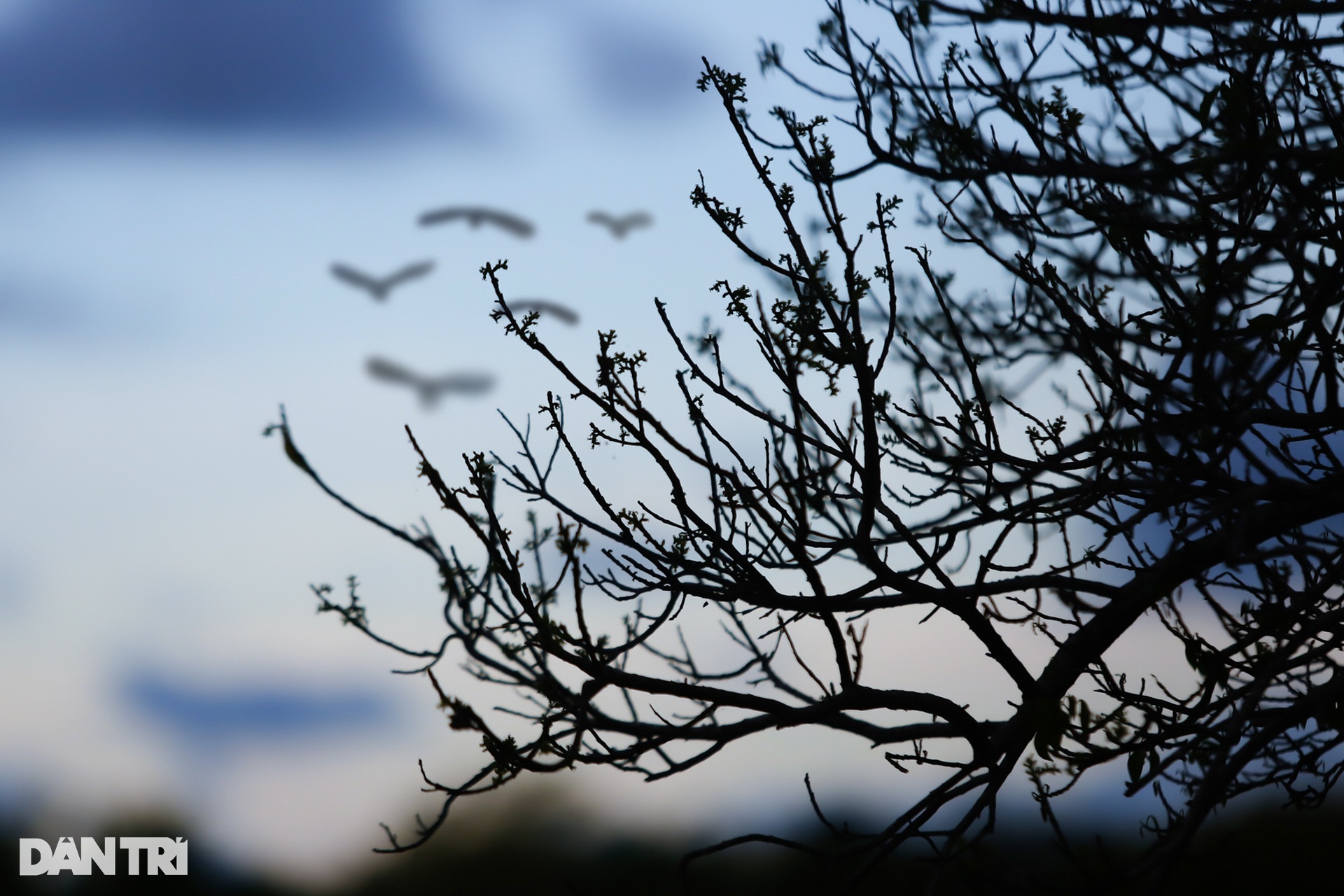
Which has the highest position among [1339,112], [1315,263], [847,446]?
[1339,112]

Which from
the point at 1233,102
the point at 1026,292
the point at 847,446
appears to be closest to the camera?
the point at 1233,102

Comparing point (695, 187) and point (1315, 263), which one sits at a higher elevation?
point (695, 187)

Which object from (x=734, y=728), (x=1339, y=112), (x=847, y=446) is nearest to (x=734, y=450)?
(x=847, y=446)

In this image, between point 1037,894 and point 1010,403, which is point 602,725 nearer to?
point 1037,894

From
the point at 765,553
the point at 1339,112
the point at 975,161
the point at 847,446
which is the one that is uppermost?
the point at 975,161

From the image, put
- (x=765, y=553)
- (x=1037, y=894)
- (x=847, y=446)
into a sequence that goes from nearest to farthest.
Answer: (x=1037, y=894), (x=847, y=446), (x=765, y=553)

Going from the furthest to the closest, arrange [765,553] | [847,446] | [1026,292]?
[1026,292] → [765,553] → [847,446]

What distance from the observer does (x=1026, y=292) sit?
4.52 m

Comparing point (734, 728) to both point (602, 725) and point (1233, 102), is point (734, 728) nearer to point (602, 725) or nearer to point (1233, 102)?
point (602, 725)

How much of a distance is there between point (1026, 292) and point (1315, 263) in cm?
117

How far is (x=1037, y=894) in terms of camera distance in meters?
3.65

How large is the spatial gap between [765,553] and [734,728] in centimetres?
77

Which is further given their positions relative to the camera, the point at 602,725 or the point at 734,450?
the point at 734,450

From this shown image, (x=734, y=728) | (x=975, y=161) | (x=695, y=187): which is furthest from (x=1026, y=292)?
(x=734, y=728)
